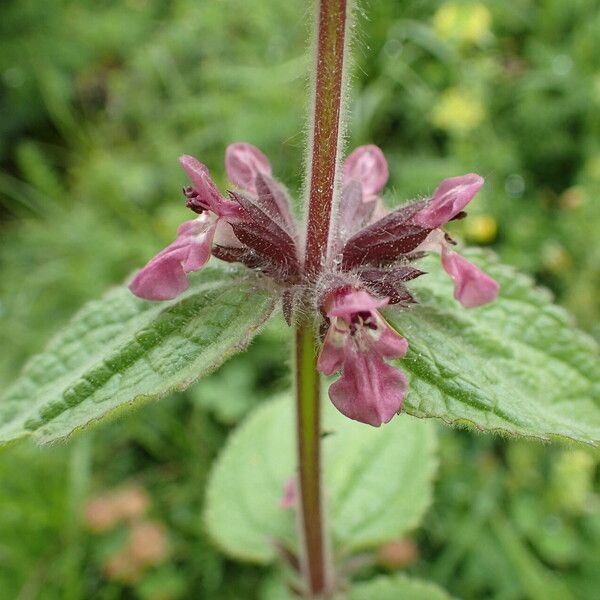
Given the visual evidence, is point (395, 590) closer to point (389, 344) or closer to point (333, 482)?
point (333, 482)

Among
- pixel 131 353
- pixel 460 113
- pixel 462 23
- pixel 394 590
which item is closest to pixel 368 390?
pixel 131 353

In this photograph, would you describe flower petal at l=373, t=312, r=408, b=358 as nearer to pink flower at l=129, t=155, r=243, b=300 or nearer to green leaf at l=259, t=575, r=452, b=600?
pink flower at l=129, t=155, r=243, b=300

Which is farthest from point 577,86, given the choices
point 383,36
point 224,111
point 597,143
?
point 224,111

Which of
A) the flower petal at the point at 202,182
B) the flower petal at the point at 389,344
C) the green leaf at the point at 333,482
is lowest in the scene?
the green leaf at the point at 333,482

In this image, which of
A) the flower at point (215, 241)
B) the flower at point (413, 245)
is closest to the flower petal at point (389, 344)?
the flower at point (413, 245)

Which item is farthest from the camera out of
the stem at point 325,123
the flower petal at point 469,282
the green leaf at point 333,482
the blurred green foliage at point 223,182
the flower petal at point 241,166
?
the blurred green foliage at point 223,182

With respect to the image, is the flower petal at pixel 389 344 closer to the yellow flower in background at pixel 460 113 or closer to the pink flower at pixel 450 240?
the pink flower at pixel 450 240

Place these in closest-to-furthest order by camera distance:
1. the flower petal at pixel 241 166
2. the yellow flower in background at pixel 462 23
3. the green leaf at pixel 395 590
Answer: the flower petal at pixel 241 166 → the green leaf at pixel 395 590 → the yellow flower in background at pixel 462 23
